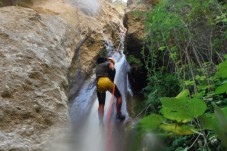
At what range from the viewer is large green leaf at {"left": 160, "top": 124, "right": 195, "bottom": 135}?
764mm

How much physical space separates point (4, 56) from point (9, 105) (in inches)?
36.3

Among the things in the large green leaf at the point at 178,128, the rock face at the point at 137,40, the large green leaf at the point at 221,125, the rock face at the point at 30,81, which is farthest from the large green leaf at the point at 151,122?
the rock face at the point at 137,40

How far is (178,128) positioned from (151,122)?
0.27 ft

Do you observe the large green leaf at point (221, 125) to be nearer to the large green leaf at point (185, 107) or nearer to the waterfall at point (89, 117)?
the large green leaf at point (185, 107)

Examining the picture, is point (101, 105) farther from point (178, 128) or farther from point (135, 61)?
point (178, 128)

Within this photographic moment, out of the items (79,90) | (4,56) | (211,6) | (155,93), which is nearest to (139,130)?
(4,56)

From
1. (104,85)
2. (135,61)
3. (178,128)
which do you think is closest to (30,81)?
(104,85)

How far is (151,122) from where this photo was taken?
74 cm

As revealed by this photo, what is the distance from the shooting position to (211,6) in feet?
16.9

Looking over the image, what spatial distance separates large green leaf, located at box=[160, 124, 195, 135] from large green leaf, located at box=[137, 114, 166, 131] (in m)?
0.04

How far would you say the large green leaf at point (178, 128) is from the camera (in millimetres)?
764

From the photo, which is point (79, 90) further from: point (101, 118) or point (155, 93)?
point (155, 93)

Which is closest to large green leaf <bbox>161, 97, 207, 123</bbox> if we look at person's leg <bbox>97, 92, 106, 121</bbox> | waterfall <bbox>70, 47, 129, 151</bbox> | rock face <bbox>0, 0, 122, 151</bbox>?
rock face <bbox>0, 0, 122, 151</bbox>

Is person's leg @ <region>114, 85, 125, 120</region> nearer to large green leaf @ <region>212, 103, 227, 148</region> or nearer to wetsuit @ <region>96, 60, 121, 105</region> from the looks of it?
wetsuit @ <region>96, 60, 121, 105</region>
